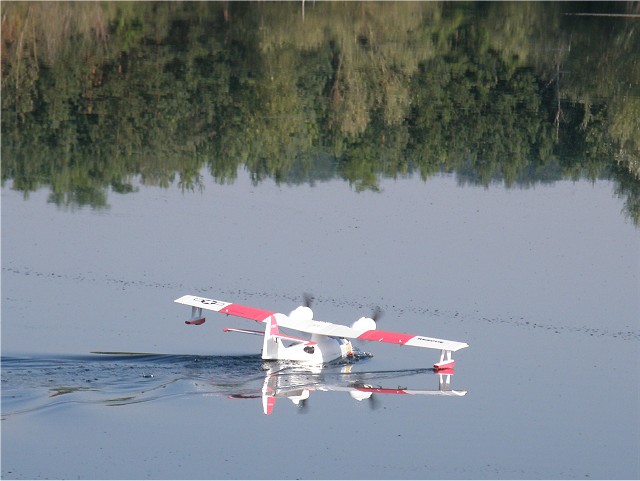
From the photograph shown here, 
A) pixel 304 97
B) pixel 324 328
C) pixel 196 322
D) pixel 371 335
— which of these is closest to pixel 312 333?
pixel 324 328

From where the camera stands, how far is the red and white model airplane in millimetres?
30281

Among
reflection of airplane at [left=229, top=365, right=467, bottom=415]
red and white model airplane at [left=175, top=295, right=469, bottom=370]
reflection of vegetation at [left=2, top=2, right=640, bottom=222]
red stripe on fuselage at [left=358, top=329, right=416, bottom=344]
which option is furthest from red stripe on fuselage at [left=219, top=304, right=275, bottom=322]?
reflection of vegetation at [left=2, top=2, right=640, bottom=222]

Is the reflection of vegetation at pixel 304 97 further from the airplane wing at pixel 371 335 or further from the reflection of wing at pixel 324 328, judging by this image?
the airplane wing at pixel 371 335

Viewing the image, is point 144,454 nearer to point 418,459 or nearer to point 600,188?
point 418,459

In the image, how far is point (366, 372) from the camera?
31328 mm

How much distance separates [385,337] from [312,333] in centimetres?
207

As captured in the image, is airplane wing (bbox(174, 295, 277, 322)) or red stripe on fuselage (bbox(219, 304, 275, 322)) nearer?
red stripe on fuselage (bbox(219, 304, 275, 322))

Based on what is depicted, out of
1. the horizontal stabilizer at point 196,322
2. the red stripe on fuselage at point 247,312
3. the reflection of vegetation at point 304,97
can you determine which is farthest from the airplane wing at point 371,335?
the reflection of vegetation at point 304,97

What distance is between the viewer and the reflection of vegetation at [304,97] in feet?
169

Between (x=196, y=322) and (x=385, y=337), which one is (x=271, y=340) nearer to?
(x=385, y=337)

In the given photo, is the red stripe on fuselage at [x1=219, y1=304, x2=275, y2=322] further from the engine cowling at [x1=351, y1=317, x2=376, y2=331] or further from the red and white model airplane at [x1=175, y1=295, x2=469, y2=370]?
the engine cowling at [x1=351, y1=317, x2=376, y2=331]

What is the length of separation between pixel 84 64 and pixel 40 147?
14.8 m

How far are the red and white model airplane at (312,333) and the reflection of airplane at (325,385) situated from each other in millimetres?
477

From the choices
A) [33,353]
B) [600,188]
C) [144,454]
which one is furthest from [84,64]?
[144,454]
